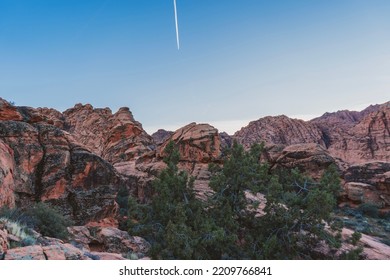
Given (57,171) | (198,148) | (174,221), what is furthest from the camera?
(198,148)

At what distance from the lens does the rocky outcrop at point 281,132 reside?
7119 cm

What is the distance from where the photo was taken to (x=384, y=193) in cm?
2789

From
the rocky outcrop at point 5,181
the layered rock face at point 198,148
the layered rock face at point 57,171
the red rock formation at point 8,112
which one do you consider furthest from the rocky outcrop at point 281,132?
the rocky outcrop at point 5,181

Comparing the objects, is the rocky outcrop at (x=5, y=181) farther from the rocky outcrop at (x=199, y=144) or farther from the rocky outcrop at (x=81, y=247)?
the rocky outcrop at (x=199, y=144)

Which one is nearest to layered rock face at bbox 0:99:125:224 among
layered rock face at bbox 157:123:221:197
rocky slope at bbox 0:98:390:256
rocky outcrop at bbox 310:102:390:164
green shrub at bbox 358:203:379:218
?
rocky slope at bbox 0:98:390:256

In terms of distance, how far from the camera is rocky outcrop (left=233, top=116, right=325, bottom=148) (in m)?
71.2

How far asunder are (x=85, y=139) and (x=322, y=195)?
160 feet

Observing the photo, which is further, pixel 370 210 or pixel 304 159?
pixel 304 159

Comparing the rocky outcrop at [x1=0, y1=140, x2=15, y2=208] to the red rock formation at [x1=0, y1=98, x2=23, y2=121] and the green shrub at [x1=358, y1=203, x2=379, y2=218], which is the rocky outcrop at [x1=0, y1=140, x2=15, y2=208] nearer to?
the red rock formation at [x1=0, y1=98, x2=23, y2=121]

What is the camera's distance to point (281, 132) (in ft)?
245

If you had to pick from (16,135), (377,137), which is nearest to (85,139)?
(16,135)

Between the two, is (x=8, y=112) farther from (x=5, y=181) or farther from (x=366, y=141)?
(x=366, y=141)

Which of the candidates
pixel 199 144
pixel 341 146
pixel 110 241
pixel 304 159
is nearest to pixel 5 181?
pixel 110 241

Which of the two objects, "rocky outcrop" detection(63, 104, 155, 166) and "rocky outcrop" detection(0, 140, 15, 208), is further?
"rocky outcrop" detection(63, 104, 155, 166)
